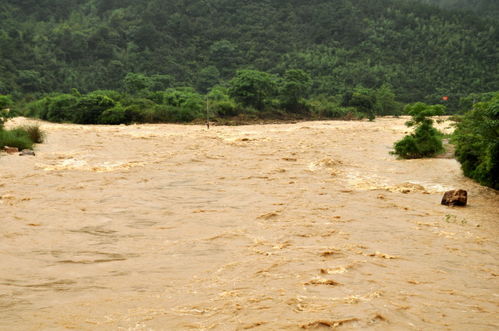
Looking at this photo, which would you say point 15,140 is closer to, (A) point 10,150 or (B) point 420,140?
(A) point 10,150

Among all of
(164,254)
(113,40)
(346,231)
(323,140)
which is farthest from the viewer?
(113,40)

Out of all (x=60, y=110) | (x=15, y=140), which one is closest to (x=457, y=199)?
(x=15, y=140)

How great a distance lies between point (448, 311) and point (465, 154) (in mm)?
9648

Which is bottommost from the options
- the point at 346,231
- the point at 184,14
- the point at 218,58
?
the point at 346,231

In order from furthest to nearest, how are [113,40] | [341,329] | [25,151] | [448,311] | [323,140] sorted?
[113,40]
[323,140]
[25,151]
[448,311]
[341,329]

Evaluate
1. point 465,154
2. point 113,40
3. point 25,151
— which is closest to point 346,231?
point 465,154

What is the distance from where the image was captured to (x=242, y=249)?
271 inches

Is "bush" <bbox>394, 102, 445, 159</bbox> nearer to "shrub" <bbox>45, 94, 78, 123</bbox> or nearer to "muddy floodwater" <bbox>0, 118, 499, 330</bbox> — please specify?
"muddy floodwater" <bbox>0, 118, 499, 330</bbox>

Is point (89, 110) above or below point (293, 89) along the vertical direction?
below

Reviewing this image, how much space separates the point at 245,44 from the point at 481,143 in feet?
199

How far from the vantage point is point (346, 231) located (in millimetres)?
7965

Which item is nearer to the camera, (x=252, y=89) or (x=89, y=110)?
(x=89, y=110)

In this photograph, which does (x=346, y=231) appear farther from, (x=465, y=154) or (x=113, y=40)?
(x=113, y=40)

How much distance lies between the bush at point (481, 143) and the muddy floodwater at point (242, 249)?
0.43 m
